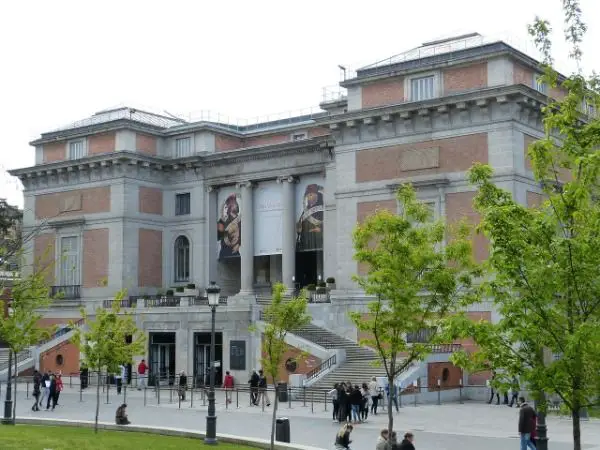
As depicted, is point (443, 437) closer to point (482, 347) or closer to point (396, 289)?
point (396, 289)

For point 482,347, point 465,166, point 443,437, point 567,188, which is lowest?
point 443,437

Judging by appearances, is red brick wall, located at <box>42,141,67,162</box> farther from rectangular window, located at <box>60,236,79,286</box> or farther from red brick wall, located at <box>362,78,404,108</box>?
red brick wall, located at <box>362,78,404,108</box>

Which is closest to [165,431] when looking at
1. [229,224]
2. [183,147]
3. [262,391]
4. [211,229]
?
[262,391]

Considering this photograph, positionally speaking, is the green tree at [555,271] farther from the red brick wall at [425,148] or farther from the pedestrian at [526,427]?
the red brick wall at [425,148]

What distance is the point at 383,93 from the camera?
141 ft

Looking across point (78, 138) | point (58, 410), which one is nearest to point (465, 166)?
point (58, 410)

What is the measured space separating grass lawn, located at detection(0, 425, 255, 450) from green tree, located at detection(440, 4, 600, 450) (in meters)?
10.1

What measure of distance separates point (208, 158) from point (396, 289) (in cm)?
3613

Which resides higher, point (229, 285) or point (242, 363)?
point (229, 285)

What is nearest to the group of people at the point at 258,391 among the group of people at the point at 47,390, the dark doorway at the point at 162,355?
the group of people at the point at 47,390

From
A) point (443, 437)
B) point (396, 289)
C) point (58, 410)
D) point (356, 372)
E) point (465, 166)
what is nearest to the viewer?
point (396, 289)

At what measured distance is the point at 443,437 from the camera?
83.1ft

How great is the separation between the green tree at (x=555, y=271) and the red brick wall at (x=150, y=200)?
139 feet

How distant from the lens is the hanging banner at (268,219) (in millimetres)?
51656
